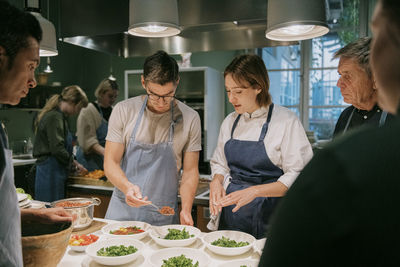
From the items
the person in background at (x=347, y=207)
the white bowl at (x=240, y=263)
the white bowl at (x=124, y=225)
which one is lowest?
the white bowl at (x=124, y=225)

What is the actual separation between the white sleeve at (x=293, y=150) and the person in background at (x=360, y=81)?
350mm

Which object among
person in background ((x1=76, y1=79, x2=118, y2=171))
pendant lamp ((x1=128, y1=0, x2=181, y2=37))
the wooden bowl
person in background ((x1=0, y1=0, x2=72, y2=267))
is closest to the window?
person in background ((x1=76, y1=79, x2=118, y2=171))

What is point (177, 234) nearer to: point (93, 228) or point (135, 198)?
point (135, 198)

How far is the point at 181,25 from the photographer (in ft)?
7.55

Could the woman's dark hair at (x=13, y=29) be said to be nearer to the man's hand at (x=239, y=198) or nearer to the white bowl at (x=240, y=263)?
the white bowl at (x=240, y=263)

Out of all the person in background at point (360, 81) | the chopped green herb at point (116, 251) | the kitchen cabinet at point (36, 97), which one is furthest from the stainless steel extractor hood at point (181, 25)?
the kitchen cabinet at point (36, 97)

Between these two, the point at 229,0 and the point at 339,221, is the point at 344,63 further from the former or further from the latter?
the point at 339,221

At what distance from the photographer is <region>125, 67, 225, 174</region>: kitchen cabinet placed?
5.08 meters

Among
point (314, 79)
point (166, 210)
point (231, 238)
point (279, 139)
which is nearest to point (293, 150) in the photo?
point (279, 139)

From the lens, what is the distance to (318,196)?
43cm

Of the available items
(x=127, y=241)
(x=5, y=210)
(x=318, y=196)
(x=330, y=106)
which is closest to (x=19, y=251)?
(x=5, y=210)

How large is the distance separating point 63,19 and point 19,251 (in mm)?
2058

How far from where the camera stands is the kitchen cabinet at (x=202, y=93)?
508 centimetres

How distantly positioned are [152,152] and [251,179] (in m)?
0.70
